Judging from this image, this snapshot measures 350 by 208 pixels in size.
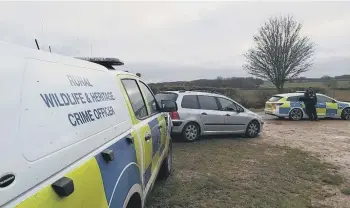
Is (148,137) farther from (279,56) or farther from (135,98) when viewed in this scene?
(279,56)

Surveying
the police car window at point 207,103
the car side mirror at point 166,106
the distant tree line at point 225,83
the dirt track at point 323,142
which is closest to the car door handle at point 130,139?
the car side mirror at point 166,106

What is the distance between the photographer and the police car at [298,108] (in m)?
18.0

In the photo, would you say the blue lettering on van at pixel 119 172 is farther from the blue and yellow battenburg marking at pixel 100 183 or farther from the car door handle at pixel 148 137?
the car door handle at pixel 148 137

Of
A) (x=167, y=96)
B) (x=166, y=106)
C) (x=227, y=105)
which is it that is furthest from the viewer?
(x=227, y=105)

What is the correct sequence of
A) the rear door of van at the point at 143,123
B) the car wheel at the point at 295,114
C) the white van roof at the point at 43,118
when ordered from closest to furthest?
1. the white van roof at the point at 43,118
2. the rear door of van at the point at 143,123
3. the car wheel at the point at 295,114

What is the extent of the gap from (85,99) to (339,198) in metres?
4.77

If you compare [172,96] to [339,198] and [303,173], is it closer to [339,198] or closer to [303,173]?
[303,173]

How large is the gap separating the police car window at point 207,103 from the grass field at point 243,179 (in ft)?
5.90

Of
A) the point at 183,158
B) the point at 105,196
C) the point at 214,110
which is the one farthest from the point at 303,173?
the point at 105,196

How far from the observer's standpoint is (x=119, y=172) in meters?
2.44

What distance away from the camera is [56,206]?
1.55 meters

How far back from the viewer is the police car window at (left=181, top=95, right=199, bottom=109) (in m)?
10.7

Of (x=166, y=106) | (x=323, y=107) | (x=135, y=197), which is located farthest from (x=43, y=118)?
(x=323, y=107)

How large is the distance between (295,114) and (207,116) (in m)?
9.07
